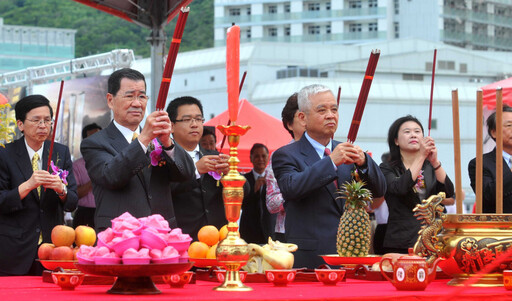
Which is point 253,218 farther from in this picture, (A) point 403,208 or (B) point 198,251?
(B) point 198,251

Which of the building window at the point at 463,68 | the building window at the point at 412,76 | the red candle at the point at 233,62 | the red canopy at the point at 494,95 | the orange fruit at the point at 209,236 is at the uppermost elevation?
the building window at the point at 463,68

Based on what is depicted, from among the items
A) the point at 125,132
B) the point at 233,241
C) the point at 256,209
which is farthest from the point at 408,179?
the point at 256,209

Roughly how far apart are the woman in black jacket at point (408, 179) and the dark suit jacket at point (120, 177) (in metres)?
1.47

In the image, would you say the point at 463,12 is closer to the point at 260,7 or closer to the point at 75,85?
the point at 260,7

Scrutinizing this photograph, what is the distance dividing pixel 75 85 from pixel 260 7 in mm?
55887

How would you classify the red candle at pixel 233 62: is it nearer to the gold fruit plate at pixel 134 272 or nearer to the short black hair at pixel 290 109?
the gold fruit plate at pixel 134 272

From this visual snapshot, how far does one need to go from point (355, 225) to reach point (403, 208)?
179 centimetres

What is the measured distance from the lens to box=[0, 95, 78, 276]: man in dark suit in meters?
4.80

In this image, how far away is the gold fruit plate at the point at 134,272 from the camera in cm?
275

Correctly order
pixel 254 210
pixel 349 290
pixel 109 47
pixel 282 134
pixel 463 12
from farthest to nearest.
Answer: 1. pixel 463 12
2. pixel 109 47
3. pixel 282 134
4. pixel 254 210
5. pixel 349 290

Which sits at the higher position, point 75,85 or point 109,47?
point 109,47

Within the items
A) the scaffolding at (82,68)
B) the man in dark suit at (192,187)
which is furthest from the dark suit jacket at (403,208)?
the scaffolding at (82,68)

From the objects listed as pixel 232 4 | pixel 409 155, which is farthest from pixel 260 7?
pixel 409 155

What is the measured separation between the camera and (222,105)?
3881cm
